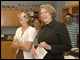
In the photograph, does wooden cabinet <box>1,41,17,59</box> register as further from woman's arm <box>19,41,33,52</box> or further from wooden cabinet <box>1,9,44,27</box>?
woman's arm <box>19,41,33,52</box>

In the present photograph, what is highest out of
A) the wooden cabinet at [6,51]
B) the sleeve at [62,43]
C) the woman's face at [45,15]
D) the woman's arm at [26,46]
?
the woman's face at [45,15]

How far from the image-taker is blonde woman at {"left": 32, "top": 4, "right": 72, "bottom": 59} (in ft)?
4.21

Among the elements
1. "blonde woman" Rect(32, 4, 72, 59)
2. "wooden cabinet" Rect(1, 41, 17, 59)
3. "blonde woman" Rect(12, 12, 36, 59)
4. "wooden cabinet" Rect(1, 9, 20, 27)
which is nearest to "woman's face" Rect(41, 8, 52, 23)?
"blonde woman" Rect(32, 4, 72, 59)

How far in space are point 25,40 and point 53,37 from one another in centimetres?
80

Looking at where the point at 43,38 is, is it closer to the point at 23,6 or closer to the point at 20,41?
the point at 20,41

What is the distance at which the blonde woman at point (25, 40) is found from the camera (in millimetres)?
1919

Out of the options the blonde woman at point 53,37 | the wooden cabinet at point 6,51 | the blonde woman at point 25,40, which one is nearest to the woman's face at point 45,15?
the blonde woman at point 53,37

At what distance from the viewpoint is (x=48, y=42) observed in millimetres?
1363

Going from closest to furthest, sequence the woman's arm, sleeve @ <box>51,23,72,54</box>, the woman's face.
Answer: sleeve @ <box>51,23,72,54</box> → the woman's face → the woman's arm

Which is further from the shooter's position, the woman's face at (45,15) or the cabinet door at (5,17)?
the cabinet door at (5,17)

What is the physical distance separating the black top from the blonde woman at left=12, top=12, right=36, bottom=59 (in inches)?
22.5

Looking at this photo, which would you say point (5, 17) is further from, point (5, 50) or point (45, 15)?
point (45, 15)

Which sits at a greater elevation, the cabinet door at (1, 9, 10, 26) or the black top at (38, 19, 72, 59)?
the cabinet door at (1, 9, 10, 26)

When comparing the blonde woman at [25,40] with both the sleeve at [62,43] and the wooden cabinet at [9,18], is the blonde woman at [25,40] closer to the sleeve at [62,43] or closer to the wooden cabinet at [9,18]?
the sleeve at [62,43]
